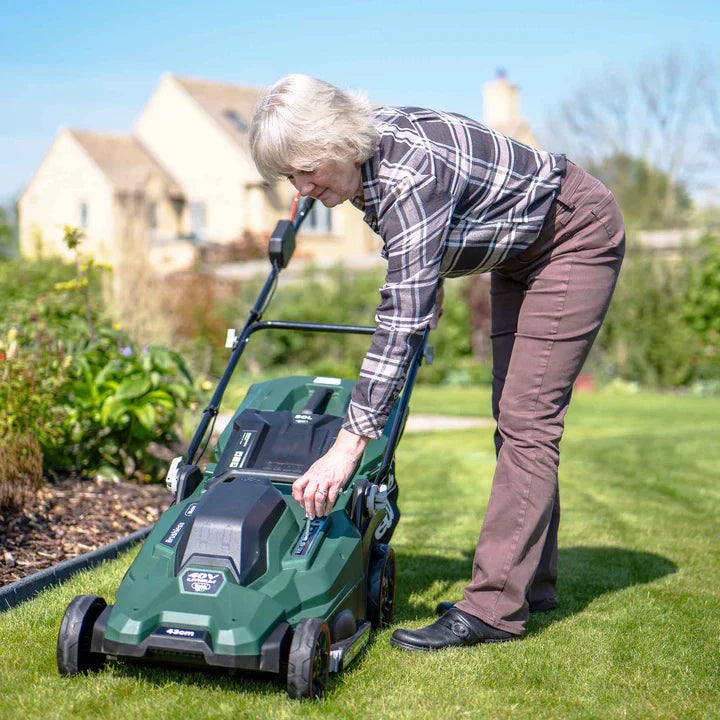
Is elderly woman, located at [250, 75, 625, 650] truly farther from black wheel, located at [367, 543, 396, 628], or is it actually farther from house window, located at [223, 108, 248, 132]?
house window, located at [223, 108, 248, 132]

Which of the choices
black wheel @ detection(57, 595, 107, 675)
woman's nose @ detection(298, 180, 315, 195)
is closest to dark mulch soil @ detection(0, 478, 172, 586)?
black wheel @ detection(57, 595, 107, 675)

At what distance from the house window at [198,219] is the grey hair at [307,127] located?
27040 mm

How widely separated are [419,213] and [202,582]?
1077 mm

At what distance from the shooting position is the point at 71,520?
3916 millimetres

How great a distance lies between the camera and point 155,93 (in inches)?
1182

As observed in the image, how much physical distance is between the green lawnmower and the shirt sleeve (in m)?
0.34

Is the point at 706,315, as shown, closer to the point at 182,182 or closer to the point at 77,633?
the point at 77,633

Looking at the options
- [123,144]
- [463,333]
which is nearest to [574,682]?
[463,333]

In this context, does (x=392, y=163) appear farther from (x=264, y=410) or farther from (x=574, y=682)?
(x=574, y=682)

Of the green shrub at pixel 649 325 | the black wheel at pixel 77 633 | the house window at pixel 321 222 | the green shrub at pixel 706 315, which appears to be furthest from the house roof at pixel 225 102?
the black wheel at pixel 77 633

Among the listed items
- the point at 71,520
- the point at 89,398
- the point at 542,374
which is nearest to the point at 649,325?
the point at 89,398

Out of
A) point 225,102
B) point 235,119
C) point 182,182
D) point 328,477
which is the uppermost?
point 225,102

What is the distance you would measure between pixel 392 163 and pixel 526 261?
64 centimetres

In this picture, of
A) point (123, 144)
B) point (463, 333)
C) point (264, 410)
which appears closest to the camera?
point (264, 410)
